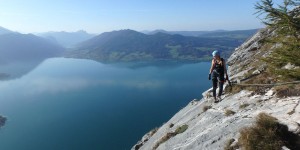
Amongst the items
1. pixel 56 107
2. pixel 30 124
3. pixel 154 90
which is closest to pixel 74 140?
pixel 30 124

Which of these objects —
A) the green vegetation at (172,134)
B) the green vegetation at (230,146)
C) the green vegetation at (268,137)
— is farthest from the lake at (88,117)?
the green vegetation at (268,137)

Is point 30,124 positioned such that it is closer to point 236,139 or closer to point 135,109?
point 135,109

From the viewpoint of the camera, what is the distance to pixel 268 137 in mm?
9992

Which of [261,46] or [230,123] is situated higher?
[261,46]

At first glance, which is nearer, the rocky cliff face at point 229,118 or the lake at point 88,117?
the rocky cliff face at point 229,118

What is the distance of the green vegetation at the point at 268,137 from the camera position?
388 inches

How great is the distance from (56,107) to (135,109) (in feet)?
162

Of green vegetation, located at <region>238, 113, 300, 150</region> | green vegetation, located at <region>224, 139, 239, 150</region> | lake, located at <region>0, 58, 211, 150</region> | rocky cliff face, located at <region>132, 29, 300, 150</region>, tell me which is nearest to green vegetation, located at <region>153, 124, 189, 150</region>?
rocky cliff face, located at <region>132, 29, 300, 150</region>

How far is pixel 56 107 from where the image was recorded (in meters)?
172

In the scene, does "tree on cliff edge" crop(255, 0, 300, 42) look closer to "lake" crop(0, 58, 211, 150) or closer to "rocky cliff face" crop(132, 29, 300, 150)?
"rocky cliff face" crop(132, 29, 300, 150)

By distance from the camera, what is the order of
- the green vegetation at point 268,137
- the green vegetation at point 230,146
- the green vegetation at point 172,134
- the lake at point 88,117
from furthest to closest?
the lake at point 88,117 → the green vegetation at point 172,134 → the green vegetation at point 230,146 → the green vegetation at point 268,137

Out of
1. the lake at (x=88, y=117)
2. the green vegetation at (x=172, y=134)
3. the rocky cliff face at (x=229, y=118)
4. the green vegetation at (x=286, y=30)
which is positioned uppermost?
the green vegetation at (x=286, y=30)

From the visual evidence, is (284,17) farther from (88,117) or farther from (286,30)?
(88,117)

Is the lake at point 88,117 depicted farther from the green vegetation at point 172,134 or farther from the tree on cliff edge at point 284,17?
the tree on cliff edge at point 284,17
